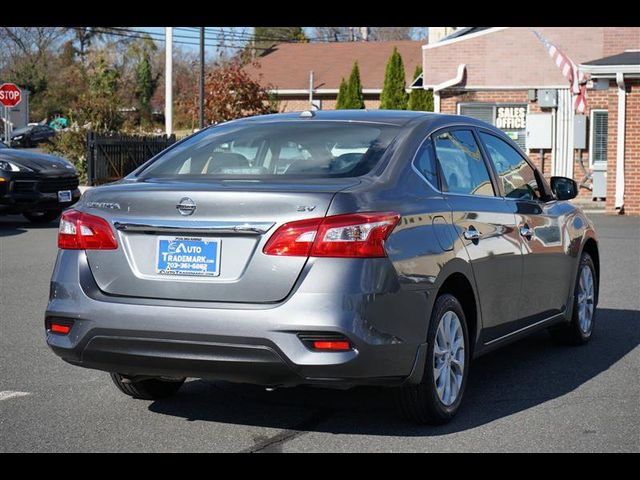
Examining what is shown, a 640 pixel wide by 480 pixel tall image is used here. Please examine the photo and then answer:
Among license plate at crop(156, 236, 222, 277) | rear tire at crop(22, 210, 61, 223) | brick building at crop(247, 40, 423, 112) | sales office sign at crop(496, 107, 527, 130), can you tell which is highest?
brick building at crop(247, 40, 423, 112)

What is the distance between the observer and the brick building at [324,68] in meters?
48.5

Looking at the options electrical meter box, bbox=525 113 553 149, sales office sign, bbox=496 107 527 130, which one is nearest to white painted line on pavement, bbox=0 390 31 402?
electrical meter box, bbox=525 113 553 149

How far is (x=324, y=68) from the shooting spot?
167ft

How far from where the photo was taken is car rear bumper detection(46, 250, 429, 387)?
514 cm

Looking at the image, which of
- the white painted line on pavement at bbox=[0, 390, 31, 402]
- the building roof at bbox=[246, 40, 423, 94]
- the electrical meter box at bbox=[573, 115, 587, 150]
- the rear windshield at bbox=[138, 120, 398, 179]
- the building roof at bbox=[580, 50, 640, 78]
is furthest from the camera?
the building roof at bbox=[246, 40, 423, 94]

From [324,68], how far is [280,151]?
149 ft

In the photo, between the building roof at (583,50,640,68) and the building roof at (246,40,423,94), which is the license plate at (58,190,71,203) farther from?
the building roof at (246,40,423,94)

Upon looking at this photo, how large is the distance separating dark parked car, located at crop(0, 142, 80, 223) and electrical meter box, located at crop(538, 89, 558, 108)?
13654 mm

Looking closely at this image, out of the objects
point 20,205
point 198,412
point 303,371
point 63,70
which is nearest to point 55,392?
point 198,412

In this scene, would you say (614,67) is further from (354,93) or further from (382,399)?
(354,93)

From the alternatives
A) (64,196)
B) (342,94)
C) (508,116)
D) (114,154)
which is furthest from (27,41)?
(64,196)

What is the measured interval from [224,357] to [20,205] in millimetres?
13258
